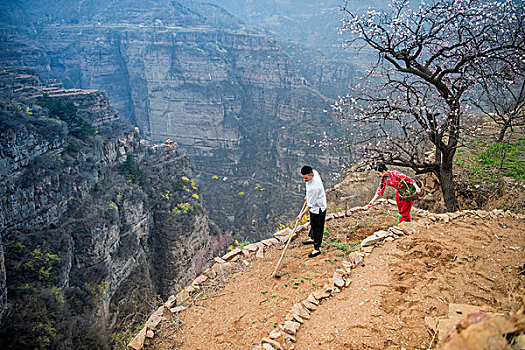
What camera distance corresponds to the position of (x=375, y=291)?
13.5ft

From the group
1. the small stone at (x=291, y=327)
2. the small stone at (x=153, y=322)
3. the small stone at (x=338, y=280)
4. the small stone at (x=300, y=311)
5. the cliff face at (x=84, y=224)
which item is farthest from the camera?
the cliff face at (x=84, y=224)

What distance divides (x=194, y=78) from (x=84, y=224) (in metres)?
51.5

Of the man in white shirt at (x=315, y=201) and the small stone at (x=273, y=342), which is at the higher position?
the man in white shirt at (x=315, y=201)

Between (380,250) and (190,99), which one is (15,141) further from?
(190,99)

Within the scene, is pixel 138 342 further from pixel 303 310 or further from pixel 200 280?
pixel 303 310

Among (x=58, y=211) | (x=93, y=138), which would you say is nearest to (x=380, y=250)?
(x=58, y=211)

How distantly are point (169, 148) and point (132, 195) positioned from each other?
937 centimetres

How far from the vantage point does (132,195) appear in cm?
2325

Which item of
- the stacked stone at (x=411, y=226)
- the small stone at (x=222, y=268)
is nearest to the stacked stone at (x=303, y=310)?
the stacked stone at (x=411, y=226)

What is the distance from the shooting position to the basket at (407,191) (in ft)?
18.5

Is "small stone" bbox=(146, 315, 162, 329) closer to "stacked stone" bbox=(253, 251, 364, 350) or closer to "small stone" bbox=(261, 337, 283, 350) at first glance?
"stacked stone" bbox=(253, 251, 364, 350)

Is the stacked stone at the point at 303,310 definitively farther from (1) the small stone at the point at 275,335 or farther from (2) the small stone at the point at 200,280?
(2) the small stone at the point at 200,280

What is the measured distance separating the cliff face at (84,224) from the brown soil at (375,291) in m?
11.9

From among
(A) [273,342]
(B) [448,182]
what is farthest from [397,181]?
(A) [273,342]
